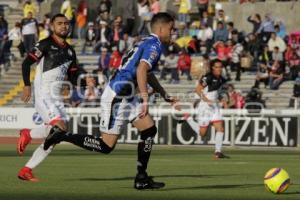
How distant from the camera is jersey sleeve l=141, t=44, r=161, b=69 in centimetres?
1402

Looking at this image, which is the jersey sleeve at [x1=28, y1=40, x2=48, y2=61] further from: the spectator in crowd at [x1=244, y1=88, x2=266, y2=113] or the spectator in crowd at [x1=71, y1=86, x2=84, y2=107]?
the spectator in crowd at [x1=71, y1=86, x2=84, y2=107]

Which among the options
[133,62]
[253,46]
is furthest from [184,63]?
[133,62]

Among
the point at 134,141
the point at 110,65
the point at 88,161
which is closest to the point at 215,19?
the point at 110,65

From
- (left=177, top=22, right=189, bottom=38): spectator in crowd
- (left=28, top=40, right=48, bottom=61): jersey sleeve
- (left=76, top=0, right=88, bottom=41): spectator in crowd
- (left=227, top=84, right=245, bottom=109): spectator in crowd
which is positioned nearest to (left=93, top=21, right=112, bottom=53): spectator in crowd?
(left=76, top=0, right=88, bottom=41): spectator in crowd

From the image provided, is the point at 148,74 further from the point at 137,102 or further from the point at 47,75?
the point at 47,75

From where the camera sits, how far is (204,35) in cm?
3928

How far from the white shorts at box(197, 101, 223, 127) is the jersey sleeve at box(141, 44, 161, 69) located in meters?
10.5

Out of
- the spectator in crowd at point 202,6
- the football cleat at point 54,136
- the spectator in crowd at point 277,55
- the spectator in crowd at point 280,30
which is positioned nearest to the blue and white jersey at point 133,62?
the football cleat at point 54,136

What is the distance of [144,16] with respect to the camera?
135ft

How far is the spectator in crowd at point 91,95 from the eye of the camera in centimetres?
3459

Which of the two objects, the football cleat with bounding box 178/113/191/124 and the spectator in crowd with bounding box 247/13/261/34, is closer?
the football cleat with bounding box 178/113/191/124

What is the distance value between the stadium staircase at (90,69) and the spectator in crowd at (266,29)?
1.70 metres

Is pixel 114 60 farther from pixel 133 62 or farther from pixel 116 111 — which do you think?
pixel 133 62

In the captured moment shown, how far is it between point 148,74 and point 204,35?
24809 millimetres
